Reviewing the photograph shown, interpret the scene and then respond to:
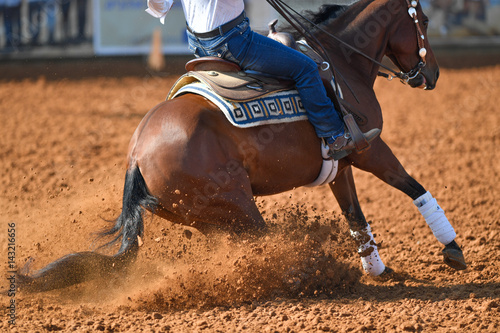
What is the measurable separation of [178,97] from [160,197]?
0.81m

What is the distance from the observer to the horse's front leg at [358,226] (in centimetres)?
470

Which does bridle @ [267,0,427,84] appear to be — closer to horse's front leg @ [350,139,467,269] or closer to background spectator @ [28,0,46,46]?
horse's front leg @ [350,139,467,269]

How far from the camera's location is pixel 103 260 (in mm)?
3932

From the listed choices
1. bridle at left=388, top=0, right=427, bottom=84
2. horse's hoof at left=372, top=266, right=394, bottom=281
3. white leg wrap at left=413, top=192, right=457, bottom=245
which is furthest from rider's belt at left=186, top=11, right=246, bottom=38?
horse's hoof at left=372, top=266, right=394, bottom=281

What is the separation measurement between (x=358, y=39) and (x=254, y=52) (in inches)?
49.6

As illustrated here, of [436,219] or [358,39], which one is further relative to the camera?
[358,39]

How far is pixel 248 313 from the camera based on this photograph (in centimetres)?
385

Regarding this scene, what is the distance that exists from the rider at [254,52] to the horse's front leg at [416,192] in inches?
15.8

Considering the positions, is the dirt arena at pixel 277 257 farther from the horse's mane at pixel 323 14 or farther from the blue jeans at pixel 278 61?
the horse's mane at pixel 323 14

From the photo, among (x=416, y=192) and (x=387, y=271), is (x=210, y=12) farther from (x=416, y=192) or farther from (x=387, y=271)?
(x=387, y=271)

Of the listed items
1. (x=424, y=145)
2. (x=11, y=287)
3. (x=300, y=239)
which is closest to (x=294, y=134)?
(x=300, y=239)

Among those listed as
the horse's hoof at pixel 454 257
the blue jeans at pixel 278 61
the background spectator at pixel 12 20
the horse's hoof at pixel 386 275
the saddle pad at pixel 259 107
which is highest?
the blue jeans at pixel 278 61

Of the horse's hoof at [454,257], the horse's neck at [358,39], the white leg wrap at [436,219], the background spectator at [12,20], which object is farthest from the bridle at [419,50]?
the background spectator at [12,20]

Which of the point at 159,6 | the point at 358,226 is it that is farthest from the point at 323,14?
the point at 358,226
